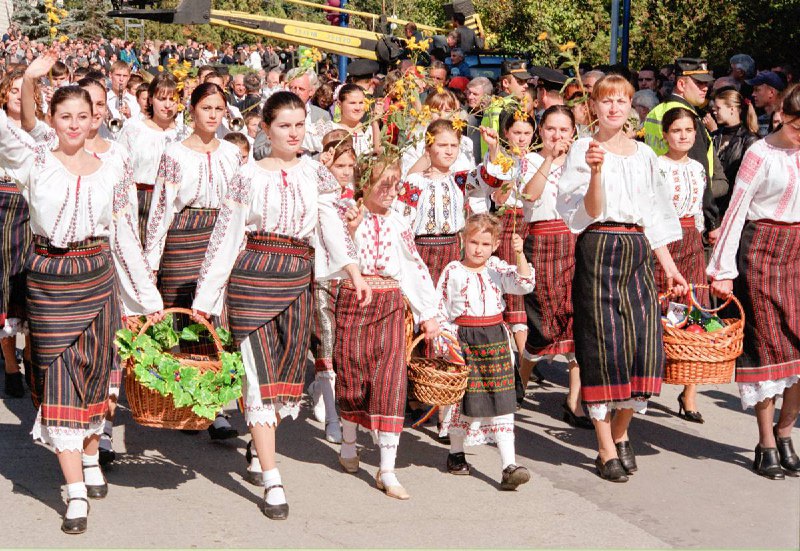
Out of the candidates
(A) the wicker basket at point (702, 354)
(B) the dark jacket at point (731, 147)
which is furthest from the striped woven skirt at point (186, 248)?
(B) the dark jacket at point (731, 147)

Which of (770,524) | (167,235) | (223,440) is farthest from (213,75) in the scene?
(770,524)

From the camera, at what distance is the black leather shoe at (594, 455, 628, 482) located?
6277mm

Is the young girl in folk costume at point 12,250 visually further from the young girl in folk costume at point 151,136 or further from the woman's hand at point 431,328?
the woman's hand at point 431,328

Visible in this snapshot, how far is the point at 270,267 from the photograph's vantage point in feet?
19.0

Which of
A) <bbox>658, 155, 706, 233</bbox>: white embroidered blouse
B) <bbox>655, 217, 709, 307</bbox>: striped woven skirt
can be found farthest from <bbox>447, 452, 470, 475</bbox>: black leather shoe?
<bbox>658, 155, 706, 233</bbox>: white embroidered blouse

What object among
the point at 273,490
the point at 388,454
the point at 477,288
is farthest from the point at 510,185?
the point at 273,490

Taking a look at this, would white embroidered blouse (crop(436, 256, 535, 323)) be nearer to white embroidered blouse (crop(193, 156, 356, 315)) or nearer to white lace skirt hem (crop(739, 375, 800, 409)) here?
A: white embroidered blouse (crop(193, 156, 356, 315))

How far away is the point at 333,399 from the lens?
7.18m

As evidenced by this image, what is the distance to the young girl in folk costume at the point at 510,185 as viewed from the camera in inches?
296

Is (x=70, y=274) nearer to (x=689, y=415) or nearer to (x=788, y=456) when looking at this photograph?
(x=788, y=456)

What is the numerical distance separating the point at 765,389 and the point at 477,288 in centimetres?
162

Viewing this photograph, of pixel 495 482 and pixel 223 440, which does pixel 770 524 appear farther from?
pixel 223 440

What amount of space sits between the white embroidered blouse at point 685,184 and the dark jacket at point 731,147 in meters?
1.46

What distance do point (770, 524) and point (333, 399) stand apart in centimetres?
266
